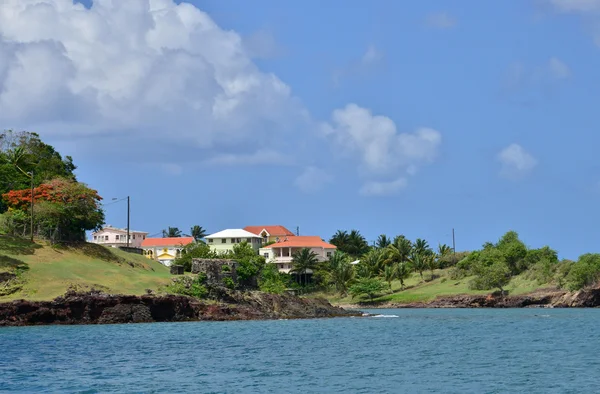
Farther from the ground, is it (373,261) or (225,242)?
(225,242)

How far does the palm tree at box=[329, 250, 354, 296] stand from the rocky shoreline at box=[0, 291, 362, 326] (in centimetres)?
5326

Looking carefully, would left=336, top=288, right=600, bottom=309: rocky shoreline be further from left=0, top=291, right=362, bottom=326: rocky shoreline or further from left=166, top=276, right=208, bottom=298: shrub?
left=166, top=276, right=208, bottom=298: shrub

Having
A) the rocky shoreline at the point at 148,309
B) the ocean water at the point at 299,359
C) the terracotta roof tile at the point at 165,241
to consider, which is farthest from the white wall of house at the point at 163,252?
the ocean water at the point at 299,359

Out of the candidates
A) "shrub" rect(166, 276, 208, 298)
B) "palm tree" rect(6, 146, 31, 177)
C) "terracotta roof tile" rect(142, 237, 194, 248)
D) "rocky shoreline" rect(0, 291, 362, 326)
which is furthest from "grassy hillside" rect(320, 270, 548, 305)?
Answer: "palm tree" rect(6, 146, 31, 177)

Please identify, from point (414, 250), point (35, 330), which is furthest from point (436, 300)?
point (35, 330)

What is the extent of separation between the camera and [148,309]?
84500 mm

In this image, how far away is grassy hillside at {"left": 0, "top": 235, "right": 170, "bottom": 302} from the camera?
3278 inches

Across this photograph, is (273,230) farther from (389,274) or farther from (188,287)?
(188,287)

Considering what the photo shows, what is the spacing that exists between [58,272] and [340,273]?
71060mm

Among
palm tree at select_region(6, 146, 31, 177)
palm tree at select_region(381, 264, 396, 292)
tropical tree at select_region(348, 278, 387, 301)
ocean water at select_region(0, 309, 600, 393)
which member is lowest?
ocean water at select_region(0, 309, 600, 393)

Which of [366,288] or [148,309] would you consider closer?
[148,309]

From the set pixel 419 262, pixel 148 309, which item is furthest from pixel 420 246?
pixel 148 309

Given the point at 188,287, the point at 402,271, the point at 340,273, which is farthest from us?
the point at 402,271

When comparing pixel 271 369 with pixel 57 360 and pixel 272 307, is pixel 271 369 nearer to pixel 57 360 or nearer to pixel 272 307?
pixel 57 360
